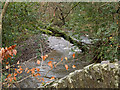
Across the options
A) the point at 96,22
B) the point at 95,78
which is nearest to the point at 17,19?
the point at 96,22

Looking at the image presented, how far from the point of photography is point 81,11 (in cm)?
309

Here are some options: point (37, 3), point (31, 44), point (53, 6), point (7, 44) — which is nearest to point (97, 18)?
point (53, 6)

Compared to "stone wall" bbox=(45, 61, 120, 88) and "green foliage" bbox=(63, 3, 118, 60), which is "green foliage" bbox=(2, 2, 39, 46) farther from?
"stone wall" bbox=(45, 61, 120, 88)

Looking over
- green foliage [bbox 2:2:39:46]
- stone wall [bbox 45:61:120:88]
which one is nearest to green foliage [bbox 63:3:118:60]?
green foliage [bbox 2:2:39:46]

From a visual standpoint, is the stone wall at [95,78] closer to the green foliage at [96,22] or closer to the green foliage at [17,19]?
the green foliage at [96,22]

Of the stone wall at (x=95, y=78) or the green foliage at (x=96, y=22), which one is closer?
the stone wall at (x=95, y=78)

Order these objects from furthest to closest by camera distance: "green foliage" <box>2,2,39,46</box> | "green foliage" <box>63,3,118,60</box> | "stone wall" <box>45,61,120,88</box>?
"green foliage" <box>2,2,39,46</box> < "green foliage" <box>63,3,118,60</box> < "stone wall" <box>45,61,120,88</box>

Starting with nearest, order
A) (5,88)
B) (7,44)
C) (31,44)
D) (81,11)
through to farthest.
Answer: (5,88) < (7,44) < (81,11) < (31,44)

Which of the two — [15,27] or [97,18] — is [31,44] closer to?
[15,27]

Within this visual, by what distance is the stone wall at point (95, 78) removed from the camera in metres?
0.73

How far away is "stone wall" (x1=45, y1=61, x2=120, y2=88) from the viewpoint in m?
0.73

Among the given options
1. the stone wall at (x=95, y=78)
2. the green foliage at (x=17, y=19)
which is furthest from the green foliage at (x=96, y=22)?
the stone wall at (x=95, y=78)

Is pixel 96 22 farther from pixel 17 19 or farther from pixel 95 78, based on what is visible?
pixel 95 78

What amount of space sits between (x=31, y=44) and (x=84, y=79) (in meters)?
3.65
